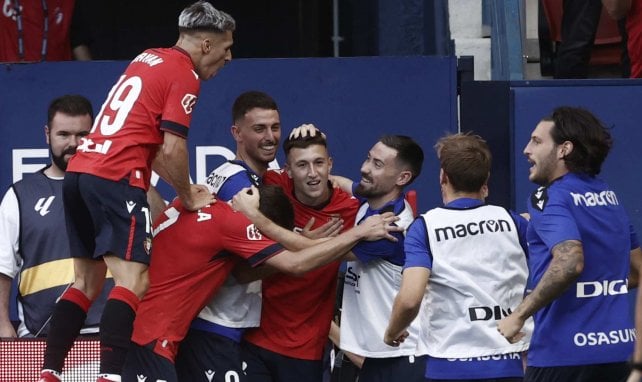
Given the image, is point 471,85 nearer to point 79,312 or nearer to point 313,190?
point 313,190

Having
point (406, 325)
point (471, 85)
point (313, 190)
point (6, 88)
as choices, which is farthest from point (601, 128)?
point (6, 88)

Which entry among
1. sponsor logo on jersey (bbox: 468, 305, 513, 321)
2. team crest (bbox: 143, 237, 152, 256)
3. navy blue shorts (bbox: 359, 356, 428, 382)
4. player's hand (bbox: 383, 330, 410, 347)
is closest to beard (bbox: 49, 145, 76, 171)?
team crest (bbox: 143, 237, 152, 256)

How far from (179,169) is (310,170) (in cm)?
87

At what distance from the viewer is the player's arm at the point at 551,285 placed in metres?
A: 6.20

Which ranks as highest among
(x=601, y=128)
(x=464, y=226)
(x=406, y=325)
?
(x=601, y=128)

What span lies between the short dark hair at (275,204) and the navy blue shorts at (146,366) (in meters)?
0.97

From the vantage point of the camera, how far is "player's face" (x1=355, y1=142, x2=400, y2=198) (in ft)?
24.8

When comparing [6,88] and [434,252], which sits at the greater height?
[6,88]

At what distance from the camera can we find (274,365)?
297 inches

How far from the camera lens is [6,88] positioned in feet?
29.7

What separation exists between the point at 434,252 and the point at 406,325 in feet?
1.25

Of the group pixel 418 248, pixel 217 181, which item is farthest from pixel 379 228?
pixel 217 181

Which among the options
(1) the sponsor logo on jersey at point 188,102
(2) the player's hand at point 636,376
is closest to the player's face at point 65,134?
(1) the sponsor logo on jersey at point 188,102

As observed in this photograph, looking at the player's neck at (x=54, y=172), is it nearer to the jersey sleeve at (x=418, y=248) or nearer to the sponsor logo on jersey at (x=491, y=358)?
the jersey sleeve at (x=418, y=248)
